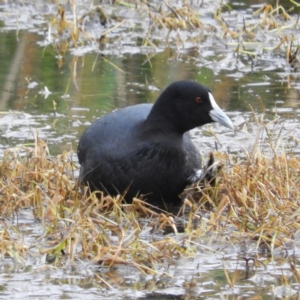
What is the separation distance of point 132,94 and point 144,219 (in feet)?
9.10

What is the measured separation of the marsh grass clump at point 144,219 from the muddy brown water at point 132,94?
0.05m

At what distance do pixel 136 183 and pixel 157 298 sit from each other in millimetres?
1418

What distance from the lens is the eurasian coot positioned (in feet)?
19.2

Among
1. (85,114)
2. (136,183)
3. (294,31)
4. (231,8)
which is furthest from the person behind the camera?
(231,8)

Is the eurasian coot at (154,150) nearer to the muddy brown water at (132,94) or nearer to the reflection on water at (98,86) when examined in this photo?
the muddy brown water at (132,94)

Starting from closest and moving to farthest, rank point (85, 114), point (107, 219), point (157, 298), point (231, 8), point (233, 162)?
1. point (157, 298)
2. point (107, 219)
3. point (233, 162)
4. point (85, 114)
5. point (231, 8)

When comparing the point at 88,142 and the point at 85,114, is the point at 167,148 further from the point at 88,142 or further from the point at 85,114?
the point at 85,114

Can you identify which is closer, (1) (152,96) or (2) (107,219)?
(2) (107,219)

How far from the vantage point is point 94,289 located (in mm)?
4629

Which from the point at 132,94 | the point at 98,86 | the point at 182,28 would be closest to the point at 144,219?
the point at 132,94

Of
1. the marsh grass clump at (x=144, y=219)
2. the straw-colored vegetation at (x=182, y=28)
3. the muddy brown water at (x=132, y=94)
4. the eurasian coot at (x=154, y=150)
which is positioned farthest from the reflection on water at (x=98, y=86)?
the eurasian coot at (x=154, y=150)

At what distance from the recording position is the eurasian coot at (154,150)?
585 cm

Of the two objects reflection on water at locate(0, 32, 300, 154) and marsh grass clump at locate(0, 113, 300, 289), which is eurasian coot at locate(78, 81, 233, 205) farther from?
reflection on water at locate(0, 32, 300, 154)

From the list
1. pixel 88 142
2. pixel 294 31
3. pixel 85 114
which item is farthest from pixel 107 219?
pixel 294 31
